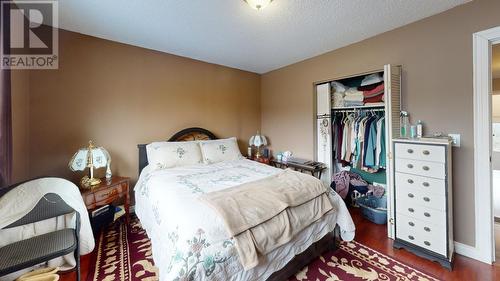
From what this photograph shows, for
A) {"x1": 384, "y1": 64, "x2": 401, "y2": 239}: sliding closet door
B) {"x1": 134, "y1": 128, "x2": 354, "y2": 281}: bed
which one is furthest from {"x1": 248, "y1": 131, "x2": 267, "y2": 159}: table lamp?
{"x1": 384, "y1": 64, "x2": 401, "y2": 239}: sliding closet door

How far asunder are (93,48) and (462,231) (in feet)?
14.7

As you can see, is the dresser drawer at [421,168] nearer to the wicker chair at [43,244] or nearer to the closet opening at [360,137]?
the closet opening at [360,137]

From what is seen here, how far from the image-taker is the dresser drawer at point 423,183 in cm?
180

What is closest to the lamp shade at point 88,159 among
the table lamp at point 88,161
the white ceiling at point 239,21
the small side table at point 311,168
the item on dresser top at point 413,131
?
A: the table lamp at point 88,161

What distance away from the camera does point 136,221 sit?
8.68 feet

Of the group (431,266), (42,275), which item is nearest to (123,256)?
(42,275)

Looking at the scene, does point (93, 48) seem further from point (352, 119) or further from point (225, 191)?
point (352, 119)

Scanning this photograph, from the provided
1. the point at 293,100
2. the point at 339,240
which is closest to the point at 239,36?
the point at 293,100

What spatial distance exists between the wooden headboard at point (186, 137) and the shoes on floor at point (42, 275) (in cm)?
138

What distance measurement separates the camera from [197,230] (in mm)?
1220

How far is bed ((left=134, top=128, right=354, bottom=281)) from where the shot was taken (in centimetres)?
116

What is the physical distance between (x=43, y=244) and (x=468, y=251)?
356 cm

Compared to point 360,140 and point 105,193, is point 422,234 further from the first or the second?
point 105,193

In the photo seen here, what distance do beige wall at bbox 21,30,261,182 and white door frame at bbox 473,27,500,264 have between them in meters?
3.14
